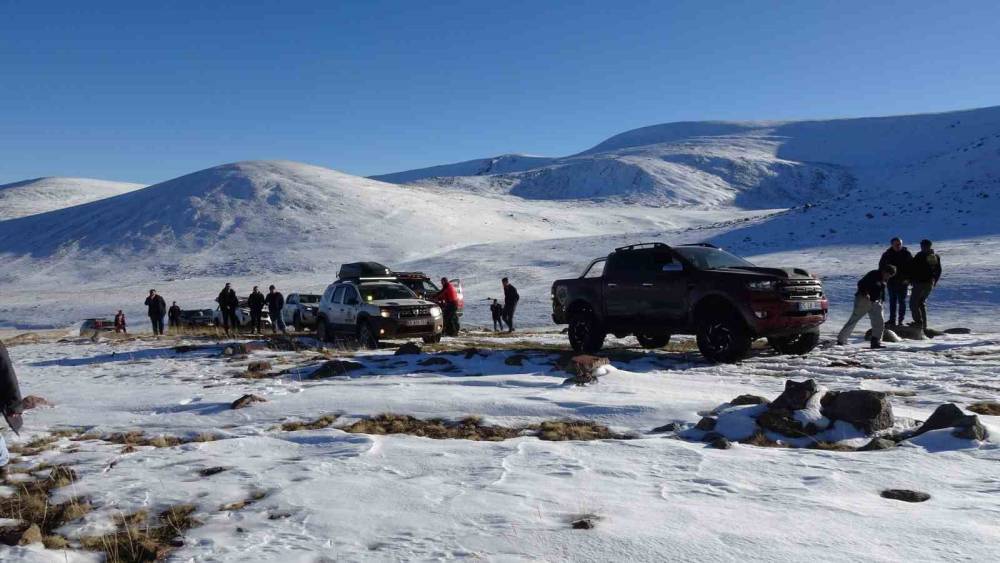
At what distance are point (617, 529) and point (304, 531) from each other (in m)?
1.97

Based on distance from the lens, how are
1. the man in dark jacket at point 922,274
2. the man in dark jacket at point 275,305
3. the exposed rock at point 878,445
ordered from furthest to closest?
the man in dark jacket at point 275,305, the man in dark jacket at point 922,274, the exposed rock at point 878,445

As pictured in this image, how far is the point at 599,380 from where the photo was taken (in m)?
9.88

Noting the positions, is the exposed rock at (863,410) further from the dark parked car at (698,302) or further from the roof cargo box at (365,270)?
the roof cargo box at (365,270)

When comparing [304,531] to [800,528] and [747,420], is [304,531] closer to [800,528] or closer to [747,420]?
[800,528]

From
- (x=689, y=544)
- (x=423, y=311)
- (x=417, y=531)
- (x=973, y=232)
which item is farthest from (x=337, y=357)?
(x=973, y=232)

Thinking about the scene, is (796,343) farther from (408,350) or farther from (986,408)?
(408,350)

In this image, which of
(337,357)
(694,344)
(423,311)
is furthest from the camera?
(423,311)

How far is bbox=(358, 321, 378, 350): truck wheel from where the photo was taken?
1633 cm

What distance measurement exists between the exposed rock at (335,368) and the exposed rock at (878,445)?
24.8ft

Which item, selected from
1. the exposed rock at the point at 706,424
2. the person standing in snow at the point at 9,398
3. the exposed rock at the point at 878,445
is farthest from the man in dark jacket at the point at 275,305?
the exposed rock at the point at 878,445

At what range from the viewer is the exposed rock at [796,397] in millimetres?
7453

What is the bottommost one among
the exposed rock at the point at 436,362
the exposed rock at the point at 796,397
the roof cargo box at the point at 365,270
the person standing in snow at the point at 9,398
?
the exposed rock at the point at 436,362

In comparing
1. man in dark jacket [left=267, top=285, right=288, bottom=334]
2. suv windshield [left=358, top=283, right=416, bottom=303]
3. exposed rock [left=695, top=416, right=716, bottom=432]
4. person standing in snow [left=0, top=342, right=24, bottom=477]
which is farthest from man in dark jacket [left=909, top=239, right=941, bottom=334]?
man in dark jacket [left=267, top=285, right=288, bottom=334]

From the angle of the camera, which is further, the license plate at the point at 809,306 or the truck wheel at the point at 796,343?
the truck wheel at the point at 796,343
